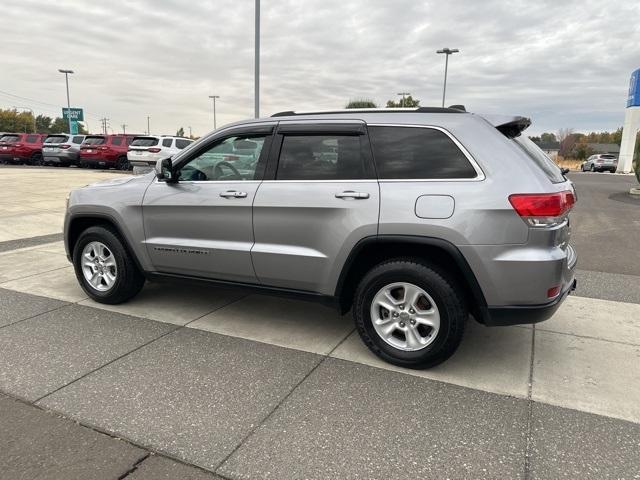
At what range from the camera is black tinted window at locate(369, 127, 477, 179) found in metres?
3.27

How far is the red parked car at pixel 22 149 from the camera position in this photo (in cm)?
2762

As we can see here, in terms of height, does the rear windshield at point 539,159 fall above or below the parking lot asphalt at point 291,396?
above

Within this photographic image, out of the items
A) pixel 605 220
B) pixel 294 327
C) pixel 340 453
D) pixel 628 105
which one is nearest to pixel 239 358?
pixel 294 327

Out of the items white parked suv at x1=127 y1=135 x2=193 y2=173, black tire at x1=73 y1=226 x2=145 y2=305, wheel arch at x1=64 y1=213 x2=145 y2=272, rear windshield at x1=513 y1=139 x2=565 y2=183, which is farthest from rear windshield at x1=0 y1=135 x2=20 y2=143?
rear windshield at x1=513 y1=139 x2=565 y2=183

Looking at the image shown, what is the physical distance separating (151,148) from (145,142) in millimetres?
657

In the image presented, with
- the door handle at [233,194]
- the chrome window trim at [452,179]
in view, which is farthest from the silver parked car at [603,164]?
the door handle at [233,194]

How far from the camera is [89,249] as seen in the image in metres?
4.79

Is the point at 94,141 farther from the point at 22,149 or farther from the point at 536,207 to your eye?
the point at 536,207

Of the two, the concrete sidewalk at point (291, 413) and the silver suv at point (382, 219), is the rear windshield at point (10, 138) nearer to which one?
the silver suv at point (382, 219)

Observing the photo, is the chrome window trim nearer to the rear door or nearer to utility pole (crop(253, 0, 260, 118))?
the rear door

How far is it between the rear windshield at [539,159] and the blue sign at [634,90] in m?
37.3

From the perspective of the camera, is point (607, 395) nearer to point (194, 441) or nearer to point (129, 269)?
point (194, 441)

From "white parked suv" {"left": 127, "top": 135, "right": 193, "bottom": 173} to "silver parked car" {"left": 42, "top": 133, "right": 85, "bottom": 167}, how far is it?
6738 mm

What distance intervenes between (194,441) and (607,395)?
2567 mm
